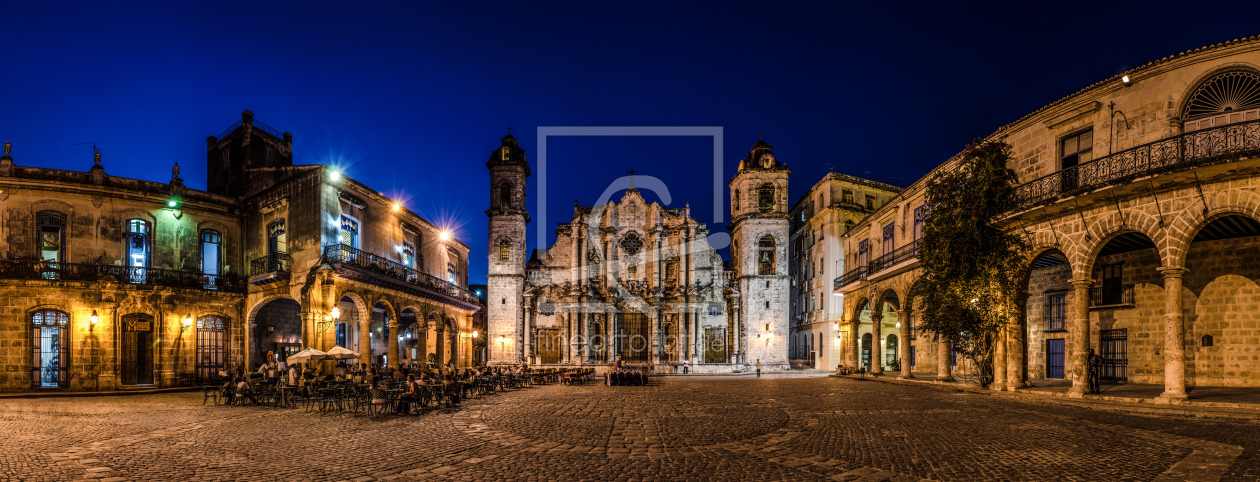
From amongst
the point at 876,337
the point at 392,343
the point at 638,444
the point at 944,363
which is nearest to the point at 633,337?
the point at 876,337

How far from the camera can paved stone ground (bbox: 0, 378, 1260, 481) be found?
8.78 meters

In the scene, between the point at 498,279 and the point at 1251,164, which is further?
the point at 498,279

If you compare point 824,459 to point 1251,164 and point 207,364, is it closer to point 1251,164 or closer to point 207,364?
point 1251,164

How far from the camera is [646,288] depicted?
4616 centimetres

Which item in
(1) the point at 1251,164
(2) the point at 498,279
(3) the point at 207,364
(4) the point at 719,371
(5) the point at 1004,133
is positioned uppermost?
(5) the point at 1004,133

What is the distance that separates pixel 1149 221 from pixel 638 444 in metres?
14.0

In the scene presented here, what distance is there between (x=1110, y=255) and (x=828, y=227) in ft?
71.3

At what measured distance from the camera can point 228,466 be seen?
30.4 feet

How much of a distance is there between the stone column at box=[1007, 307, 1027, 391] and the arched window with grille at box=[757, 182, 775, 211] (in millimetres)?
26796

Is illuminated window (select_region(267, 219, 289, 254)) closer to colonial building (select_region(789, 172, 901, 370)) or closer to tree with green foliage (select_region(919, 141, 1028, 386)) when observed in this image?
tree with green foliage (select_region(919, 141, 1028, 386))

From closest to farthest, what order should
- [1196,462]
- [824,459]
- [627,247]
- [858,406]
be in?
[1196,462], [824,459], [858,406], [627,247]

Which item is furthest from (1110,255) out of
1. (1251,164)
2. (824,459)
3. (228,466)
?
(228,466)

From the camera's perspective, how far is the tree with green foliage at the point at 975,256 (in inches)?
798

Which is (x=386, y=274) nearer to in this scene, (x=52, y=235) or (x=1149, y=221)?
(x=52, y=235)
